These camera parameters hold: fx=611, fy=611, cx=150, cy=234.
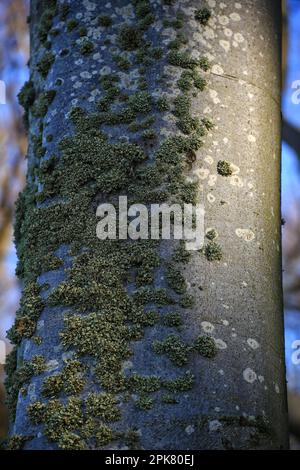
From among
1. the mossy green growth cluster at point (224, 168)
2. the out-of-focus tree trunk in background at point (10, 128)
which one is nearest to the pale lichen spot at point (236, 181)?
the mossy green growth cluster at point (224, 168)

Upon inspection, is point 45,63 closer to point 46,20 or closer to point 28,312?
point 46,20

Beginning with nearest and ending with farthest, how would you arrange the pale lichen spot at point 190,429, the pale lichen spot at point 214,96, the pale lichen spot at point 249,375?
the pale lichen spot at point 190,429 < the pale lichen spot at point 249,375 < the pale lichen spot at point 214,96

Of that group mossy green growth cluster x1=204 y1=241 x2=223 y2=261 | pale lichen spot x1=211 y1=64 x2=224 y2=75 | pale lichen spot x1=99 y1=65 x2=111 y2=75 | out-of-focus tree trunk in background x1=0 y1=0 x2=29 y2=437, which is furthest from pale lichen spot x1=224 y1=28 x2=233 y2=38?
out-of-focus tree trunk in background x1=0 y1=0 x2=29 y2=437

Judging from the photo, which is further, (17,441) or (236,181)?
(236,181)

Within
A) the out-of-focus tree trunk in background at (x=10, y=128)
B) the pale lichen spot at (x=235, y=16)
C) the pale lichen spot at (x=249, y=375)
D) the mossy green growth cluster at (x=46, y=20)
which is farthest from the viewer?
the out-of-focus tree trunk in background at (x=10, y=128)

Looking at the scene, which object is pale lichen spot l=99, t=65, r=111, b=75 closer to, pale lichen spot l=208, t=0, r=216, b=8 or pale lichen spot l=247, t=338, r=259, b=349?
pale lichen spot l=208, t=0, r=216, b=8

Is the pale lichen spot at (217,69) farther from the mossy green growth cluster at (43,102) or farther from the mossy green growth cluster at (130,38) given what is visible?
the mossy green growth cluster at (43,102)

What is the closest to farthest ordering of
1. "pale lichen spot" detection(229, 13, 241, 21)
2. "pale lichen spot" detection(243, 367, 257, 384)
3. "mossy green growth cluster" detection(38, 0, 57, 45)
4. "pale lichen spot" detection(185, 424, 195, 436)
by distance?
"pale lichen spot" detection(185, 424, 195, 436)
"pale lichen spot" detection(243, 367, 257, 384)
"pale lichen spot" detection(229, 13, 241, 21)
"mossy green growth cluster" detection(38, 0, 57, 45)

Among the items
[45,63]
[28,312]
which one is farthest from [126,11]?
[28,312]

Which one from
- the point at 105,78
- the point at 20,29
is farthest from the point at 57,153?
the point at 20,29
